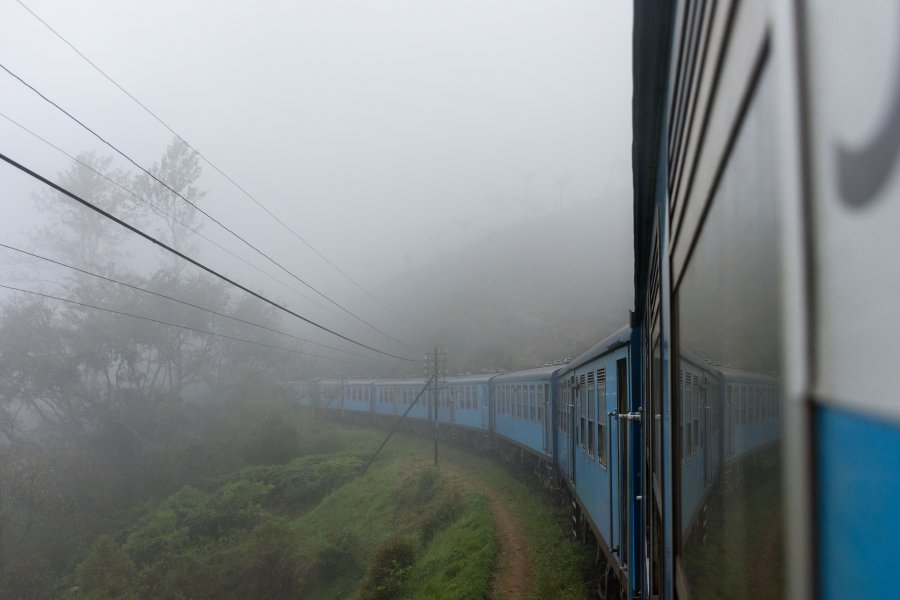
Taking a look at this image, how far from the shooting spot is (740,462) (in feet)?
3.60

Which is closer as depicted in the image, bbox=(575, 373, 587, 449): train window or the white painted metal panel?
the white painted metal panel

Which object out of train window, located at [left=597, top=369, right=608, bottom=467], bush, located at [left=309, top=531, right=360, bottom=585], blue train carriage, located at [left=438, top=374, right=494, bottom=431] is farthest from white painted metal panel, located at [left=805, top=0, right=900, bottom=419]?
blue train carriage, located at [left=438, top=374, right=494, bottom=431]

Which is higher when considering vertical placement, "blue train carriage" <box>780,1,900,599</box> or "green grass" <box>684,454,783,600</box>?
"blue train carriage" <box>780,1,900,599</box>

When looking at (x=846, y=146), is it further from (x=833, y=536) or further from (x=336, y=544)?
(x=336, y=544)

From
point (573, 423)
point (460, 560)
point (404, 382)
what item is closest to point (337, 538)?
point (460, 560)

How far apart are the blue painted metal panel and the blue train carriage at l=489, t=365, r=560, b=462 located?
44.0 ft

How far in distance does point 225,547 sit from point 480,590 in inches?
427

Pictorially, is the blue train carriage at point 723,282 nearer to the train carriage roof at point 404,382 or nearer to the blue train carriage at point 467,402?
the blue train carriage at point 467,402

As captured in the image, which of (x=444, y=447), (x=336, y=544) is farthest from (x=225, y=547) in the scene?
(x=444, y=447)

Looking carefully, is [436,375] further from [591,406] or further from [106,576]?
[591,406]

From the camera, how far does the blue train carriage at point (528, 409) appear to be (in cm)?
1463

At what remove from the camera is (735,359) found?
43.7 inches

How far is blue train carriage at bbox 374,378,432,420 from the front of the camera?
29.1 m

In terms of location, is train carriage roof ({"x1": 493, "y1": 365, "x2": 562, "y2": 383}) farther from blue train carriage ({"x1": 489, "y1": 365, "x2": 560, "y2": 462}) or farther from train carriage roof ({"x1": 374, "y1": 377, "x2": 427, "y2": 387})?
train carriage roof ({"x1": 374, "y1": 377, "x2": 427, "y2": 387})
